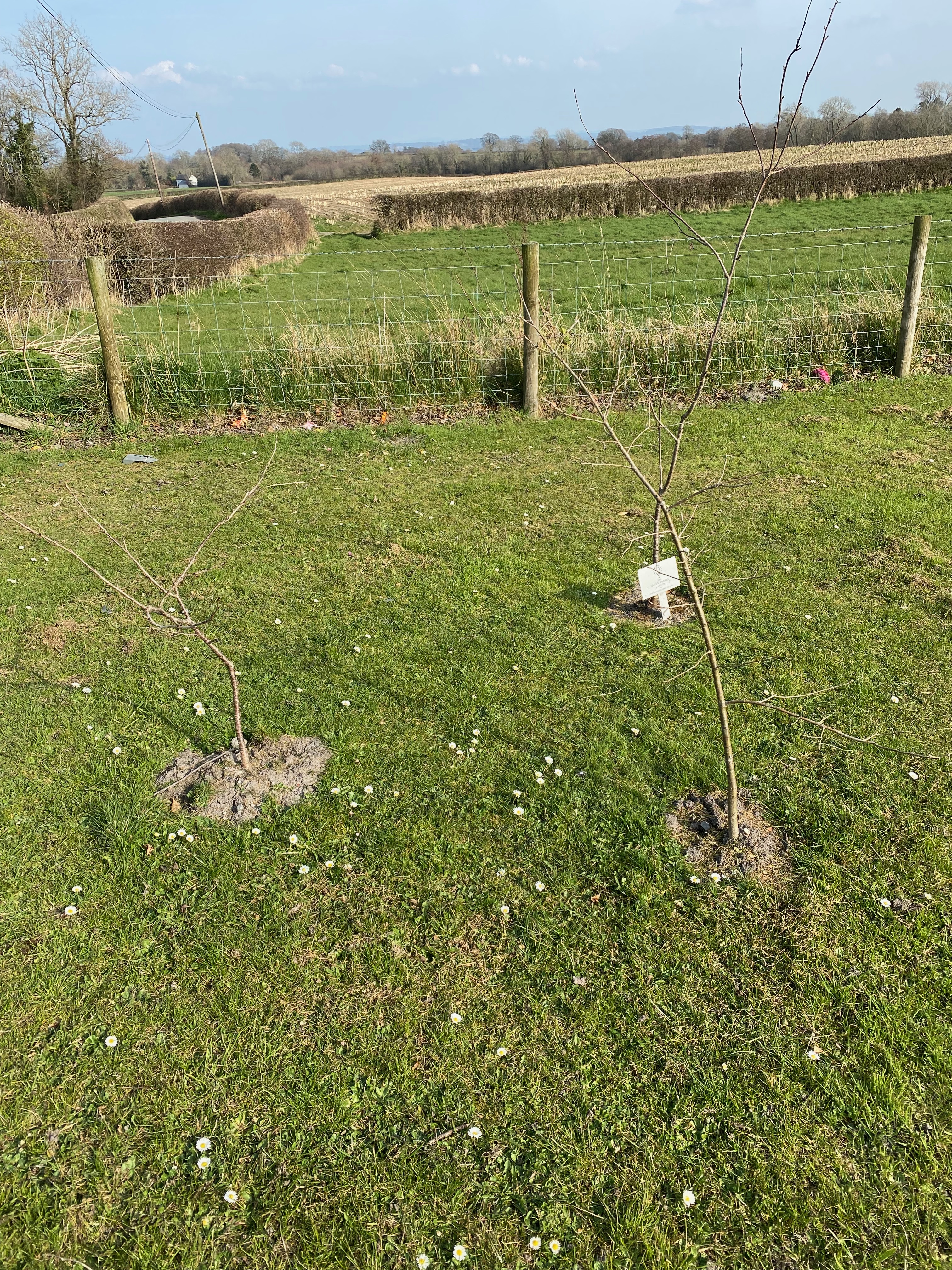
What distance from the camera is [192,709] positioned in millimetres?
3867

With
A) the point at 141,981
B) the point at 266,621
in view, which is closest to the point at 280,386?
the point at 266,621

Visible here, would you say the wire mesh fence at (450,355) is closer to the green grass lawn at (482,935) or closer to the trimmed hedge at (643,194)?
the green grass lawn at (482,935)

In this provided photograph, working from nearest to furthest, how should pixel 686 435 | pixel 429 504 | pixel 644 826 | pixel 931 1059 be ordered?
pixel 931 1059, pixel 644 826, pixel 429 504, pixel 686 435

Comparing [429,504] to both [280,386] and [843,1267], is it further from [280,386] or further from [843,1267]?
[843,1267]

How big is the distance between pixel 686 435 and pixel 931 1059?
230 inches

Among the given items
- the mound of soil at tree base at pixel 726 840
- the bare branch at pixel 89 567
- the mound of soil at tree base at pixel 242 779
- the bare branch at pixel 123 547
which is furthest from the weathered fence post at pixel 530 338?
the mound of soil at tree base at pixel 726 840

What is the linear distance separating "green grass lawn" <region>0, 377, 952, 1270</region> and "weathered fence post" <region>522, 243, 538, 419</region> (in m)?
3.41

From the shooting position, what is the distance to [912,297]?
830 cm

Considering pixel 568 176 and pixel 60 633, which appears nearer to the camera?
pixel 60 633

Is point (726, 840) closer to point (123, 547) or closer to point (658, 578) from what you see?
point (658, 578)

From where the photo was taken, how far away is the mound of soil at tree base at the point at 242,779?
3262 millimetres

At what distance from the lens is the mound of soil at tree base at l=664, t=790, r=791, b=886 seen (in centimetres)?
291

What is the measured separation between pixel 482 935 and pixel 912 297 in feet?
26.9

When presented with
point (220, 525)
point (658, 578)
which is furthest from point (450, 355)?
point (220, 525)
